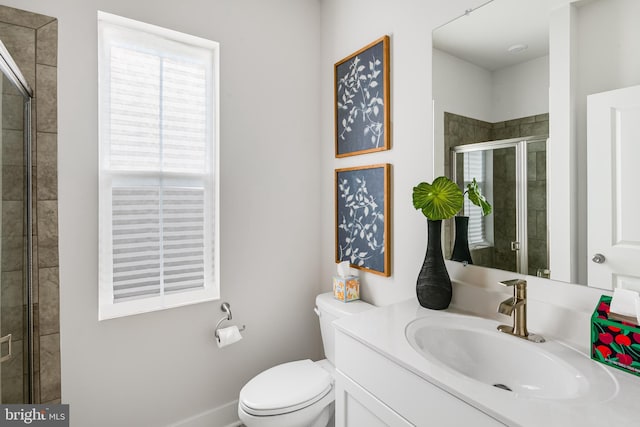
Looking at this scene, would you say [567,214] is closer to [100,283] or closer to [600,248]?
[600,248]

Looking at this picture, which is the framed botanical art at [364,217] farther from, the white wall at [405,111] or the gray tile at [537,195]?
the gray tile at [537,195]

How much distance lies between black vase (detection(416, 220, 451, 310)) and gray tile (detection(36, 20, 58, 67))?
1.70 m

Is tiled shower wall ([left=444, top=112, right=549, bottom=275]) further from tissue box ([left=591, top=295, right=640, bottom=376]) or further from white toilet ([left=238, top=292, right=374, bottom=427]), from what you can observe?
white toilet ([left=238, top=292, right=374, bottom=427])

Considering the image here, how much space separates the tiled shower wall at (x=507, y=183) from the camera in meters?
1.02

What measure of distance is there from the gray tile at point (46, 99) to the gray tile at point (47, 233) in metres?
0.32

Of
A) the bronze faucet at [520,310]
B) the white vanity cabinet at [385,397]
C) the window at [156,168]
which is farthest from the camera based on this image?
the window at [156,168]

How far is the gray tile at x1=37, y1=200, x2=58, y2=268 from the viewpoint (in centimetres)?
130

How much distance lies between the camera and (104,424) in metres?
1.44

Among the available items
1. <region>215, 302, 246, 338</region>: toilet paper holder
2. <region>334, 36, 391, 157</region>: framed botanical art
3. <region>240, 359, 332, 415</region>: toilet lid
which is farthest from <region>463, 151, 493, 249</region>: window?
<region>215, 302, 246, 338</region>: toilet paper holder

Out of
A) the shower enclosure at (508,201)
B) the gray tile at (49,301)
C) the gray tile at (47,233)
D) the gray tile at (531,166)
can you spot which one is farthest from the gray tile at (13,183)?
the gray tile at (531,166)

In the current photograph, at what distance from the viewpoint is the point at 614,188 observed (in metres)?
0.86

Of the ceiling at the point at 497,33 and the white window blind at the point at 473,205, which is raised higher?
the ceiling at the point at 497,33

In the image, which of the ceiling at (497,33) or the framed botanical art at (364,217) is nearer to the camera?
the ceiling at (497,33)

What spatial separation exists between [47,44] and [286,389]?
1.77m
